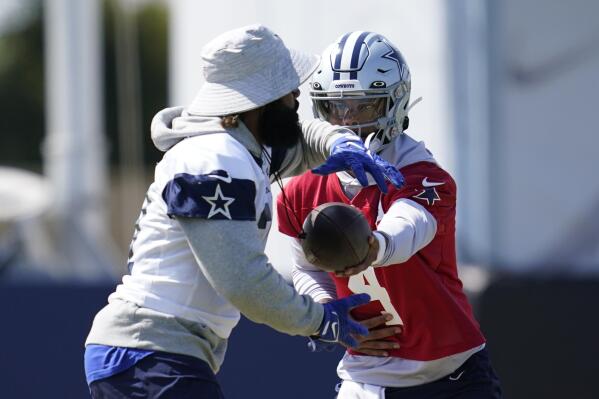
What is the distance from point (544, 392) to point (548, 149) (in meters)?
1.26

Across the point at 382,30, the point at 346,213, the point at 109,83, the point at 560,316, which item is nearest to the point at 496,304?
the point at 560,316

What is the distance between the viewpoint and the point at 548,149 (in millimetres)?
6488

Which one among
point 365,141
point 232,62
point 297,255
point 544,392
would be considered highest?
point 232,62

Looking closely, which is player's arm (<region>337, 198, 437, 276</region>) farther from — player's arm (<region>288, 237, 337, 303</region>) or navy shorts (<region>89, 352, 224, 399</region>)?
navy shorts (<region>89, 352, 224, 399</region>)

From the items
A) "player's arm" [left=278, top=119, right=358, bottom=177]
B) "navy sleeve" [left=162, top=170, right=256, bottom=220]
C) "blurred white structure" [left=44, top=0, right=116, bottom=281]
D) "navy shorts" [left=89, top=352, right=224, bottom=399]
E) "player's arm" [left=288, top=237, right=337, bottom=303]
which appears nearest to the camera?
"navy sleeve" [left=162, top=170, right=256, bottom=220]

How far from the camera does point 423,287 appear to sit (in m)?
4.27

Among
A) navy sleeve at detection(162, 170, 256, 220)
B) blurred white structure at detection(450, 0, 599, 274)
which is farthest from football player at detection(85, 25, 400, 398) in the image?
blurred white structure at detection(450, 0, 599, 274)

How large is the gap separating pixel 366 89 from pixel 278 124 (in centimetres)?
58

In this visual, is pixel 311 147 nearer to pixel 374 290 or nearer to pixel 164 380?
pixel 374 290

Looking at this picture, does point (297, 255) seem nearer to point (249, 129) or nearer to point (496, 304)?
point (249, 129)

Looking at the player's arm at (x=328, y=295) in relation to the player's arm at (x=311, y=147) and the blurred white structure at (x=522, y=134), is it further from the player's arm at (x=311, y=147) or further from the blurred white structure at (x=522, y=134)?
the blurred white structure at (x=522, y=134)

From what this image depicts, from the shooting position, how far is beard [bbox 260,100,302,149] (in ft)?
12.7

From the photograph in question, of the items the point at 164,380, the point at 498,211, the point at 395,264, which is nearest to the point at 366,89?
the point at 395,264

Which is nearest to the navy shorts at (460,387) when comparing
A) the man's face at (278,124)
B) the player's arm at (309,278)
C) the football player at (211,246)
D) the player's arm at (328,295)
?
the player's arm at (328,295)
